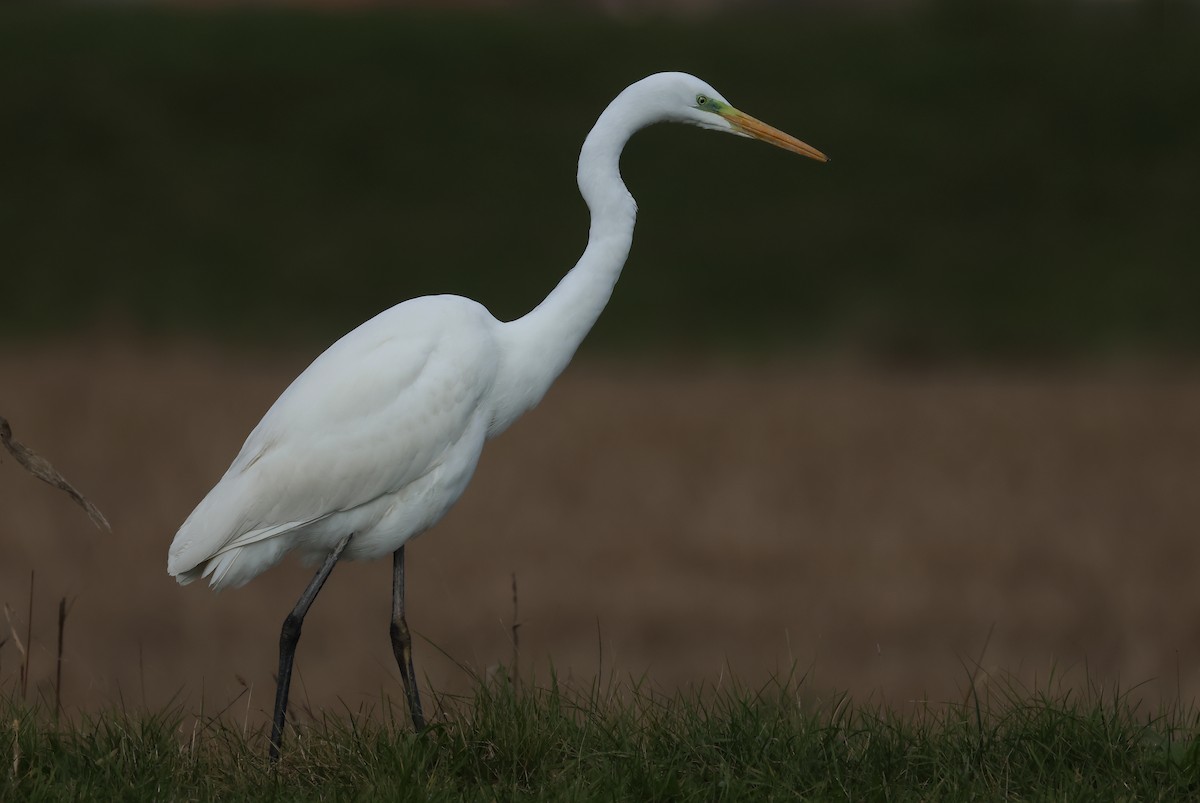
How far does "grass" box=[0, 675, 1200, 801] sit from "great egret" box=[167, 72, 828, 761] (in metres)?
0.47

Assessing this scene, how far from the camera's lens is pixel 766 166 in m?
26.0

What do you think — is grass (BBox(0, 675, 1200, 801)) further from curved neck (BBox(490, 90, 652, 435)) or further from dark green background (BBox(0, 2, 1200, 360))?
dark green background (BBox(0, 2, 1200, 360))

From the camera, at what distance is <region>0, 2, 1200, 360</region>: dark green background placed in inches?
849

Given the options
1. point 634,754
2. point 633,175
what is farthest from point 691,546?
point 633,175

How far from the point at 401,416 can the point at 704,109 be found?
1.15 m

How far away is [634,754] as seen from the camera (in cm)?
335

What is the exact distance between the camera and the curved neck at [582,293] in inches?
161

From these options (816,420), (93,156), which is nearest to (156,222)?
(93,156)

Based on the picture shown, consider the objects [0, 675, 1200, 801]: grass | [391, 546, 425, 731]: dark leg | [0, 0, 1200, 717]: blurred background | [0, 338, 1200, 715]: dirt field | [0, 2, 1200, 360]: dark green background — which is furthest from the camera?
[0, 2, 1200, 360]: dark green background

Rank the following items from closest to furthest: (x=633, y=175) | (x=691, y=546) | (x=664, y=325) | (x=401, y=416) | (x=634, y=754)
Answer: (x=634, y=754)
(x=401, y=416)
(x=691, y=546)
(x=664, y=325)
(x=633, y=175)

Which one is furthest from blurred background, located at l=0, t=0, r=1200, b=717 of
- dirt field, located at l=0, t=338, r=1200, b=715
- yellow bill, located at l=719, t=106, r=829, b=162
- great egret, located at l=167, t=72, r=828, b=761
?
yellow bill, located at l=719, t=106, r=829, b=162

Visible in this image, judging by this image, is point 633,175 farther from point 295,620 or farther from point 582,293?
point 295,620

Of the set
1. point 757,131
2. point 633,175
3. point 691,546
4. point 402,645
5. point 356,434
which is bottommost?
point 691,546

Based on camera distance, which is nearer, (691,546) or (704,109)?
(704,109)
